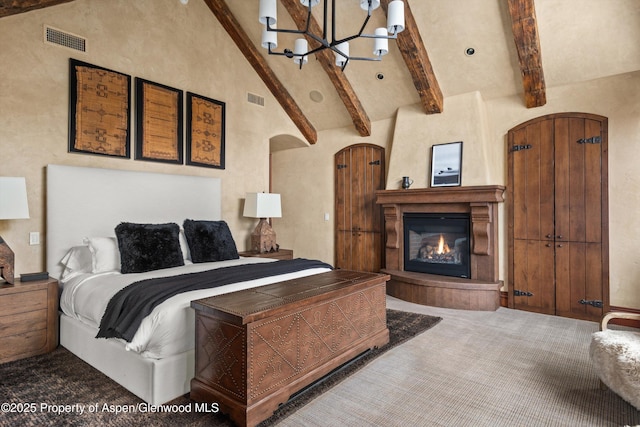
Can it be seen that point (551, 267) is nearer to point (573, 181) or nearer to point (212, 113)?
point (573, 181)

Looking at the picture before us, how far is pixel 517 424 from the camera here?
2.04 meters

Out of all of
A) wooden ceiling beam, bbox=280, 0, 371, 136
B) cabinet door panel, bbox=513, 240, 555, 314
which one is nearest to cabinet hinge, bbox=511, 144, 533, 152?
cabinet door panel, bbox=513, 240, 555, 314

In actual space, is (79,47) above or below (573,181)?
above

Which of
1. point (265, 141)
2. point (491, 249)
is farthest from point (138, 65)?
point (491, 249)

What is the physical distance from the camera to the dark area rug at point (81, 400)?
2035 mm

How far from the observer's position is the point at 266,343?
6.72ft

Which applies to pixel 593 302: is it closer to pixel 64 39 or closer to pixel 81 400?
pixel 81 400

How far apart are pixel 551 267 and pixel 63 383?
4.89 metres

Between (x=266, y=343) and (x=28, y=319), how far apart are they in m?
2.24

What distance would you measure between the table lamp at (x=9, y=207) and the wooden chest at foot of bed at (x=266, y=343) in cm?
192

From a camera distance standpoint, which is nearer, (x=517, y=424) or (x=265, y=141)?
(x=517, y=424)

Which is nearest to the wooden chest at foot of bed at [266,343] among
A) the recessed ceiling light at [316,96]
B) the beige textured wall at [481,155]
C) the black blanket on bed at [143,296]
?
the black blanket on bed at [143,296]

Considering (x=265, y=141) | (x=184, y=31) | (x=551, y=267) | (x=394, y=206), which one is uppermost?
(x=184, y=31)

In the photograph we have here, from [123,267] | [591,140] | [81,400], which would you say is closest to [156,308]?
[81,400]
